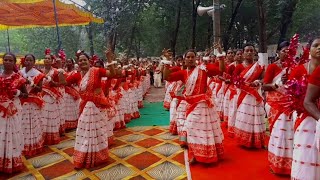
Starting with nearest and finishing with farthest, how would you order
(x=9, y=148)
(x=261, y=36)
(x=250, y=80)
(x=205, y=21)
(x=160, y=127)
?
1. (x=9, y=148)
2. (x=250, y=80)
3. (x=160, y=127)
4. (x=261, y=36)
5. (x=205, y=21)

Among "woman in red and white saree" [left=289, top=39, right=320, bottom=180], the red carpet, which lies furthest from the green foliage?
"woman in red and white saree" [left=289, top=39, right=320, bottom=180]

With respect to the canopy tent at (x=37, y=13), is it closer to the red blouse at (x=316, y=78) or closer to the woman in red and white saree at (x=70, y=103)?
the woman in red and white saree at (x=70, y=103)

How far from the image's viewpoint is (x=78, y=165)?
5.12m

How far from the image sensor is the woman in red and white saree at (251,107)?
5.69m

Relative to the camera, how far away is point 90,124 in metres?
5.17

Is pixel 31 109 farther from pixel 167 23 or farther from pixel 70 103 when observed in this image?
pixel 167 23

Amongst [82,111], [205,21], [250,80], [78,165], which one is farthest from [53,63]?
[205,21]

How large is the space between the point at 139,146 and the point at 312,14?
25.1m

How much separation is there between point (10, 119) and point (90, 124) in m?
1.21

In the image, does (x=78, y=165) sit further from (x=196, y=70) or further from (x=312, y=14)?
(x=312, y=14)

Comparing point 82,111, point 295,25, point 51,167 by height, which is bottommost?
point 51,167

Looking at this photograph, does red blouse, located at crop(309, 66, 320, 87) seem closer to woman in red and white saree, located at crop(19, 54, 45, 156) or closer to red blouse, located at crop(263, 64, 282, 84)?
red blouse, located at crop(263, 64, 282, 84)

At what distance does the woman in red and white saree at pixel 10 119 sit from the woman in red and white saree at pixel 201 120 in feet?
7.57

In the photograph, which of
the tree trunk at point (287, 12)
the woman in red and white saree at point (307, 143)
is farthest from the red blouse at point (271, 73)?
the tree trunk at point (287, 12)
